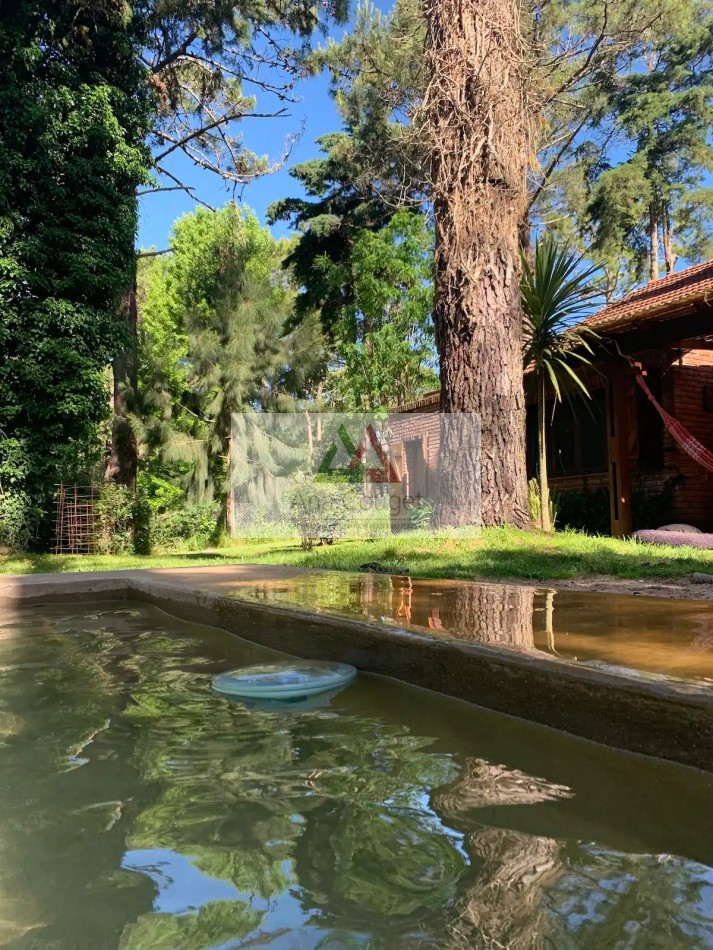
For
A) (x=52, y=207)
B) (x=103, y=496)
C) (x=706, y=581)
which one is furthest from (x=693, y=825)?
(x=52, y=207)

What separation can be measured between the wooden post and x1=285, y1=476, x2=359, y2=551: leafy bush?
459 centimetres

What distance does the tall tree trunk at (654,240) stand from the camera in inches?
866

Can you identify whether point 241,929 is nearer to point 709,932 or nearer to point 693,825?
point 709,932

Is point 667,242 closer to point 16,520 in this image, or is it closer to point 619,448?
point 619,448

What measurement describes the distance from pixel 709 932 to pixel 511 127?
23.8 ft

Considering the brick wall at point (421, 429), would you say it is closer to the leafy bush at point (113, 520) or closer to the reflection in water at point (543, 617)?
the leafy bush at point (113, 520)

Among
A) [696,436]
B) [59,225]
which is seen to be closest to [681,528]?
[696,436]

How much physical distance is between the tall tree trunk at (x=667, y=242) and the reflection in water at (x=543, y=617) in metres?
21.5

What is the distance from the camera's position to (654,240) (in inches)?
873

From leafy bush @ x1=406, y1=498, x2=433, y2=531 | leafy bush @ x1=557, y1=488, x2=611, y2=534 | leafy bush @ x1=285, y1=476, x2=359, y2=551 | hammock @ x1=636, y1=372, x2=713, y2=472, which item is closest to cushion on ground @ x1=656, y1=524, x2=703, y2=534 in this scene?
hammock @ x1=636, y1=372, x2=713, y2=472

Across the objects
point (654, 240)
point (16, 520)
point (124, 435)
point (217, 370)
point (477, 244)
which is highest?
point (654, 240)

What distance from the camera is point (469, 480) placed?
261 inches

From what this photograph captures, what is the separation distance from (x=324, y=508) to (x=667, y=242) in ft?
58.0

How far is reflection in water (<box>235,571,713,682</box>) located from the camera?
85.4 inches
